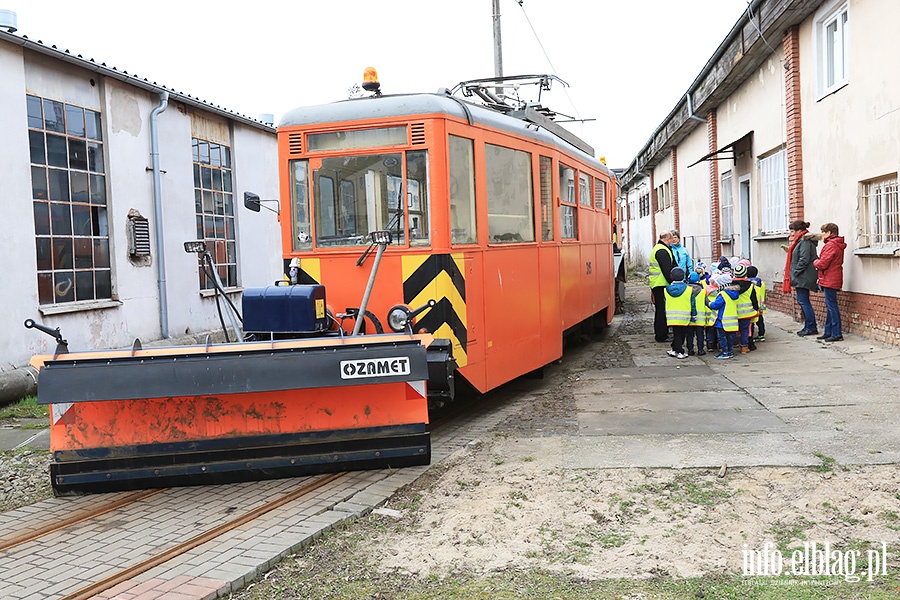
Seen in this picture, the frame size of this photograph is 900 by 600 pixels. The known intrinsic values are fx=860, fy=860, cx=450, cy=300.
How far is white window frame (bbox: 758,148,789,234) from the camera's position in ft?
50.7

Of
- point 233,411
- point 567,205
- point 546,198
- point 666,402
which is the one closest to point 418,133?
point 546,198

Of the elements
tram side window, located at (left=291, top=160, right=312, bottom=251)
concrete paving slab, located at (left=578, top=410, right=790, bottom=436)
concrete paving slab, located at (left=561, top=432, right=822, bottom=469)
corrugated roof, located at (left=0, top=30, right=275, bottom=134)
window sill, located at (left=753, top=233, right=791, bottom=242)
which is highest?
corrugated roof, located at (left=0, top=30, right=275, bottom=134)

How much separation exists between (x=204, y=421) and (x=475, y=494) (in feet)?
6.48

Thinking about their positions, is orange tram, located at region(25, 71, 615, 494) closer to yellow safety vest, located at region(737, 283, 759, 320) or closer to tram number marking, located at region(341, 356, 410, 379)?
tram number marking, located at region(341, 356, 410, 379)

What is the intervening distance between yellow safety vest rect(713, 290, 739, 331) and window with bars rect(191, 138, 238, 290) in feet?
27.8

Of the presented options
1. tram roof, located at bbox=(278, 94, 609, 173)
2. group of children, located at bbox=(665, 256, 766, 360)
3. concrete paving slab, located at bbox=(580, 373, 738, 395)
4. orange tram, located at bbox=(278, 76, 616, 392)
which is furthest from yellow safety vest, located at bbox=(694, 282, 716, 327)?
tram roof, located at bbox=(278, 94, 609, 173)

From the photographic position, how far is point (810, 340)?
12227 mm

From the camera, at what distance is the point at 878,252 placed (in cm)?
1077

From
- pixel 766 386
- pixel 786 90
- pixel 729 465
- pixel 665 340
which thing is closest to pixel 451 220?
pixel 729 465

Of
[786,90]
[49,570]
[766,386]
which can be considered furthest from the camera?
[786,90]

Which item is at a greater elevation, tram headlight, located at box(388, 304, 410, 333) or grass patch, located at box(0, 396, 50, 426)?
tram headlight, located at box(388, 304, 410, 333)

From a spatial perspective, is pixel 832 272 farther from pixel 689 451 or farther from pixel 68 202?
pixel 68 202

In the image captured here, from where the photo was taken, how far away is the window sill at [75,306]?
10.5 m

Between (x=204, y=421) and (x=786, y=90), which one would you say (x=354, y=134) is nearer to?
(x=204, y=421)
